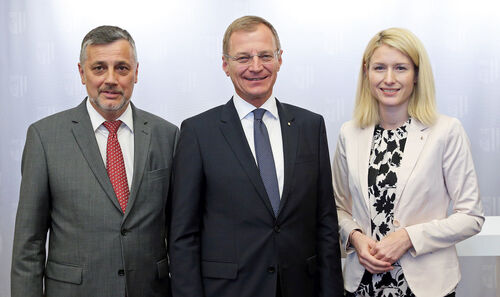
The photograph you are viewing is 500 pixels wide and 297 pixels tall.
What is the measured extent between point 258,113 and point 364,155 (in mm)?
462

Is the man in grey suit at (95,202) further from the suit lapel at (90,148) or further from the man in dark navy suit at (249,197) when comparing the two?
the man in dark navy suit at (249,197)

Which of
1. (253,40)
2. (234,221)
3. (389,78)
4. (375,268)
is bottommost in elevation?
(375,268)

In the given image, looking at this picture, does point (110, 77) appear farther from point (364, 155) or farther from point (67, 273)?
point (364, 155)

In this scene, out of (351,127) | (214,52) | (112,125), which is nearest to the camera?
(112,125)

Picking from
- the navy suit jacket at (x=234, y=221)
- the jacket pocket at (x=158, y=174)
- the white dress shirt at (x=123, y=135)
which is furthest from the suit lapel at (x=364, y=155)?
the white dress shirt at (x=123, y=135)

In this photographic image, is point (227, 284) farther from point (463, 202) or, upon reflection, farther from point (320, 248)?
point (463, 202)

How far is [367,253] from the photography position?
2.17 m

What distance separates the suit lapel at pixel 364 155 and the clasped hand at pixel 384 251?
0.15 meters

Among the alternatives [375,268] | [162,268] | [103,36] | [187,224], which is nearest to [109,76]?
[103,36]

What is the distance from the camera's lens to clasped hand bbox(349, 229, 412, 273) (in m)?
2.14

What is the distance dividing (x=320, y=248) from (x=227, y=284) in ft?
1.24

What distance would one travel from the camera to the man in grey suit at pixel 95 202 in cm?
210

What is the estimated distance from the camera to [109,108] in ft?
7.18

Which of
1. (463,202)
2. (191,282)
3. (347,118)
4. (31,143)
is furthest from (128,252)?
(347,118)
